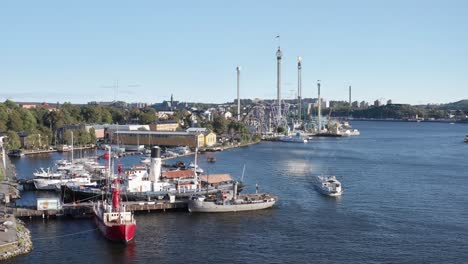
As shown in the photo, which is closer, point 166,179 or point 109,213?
point 109,213

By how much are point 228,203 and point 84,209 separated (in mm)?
3248

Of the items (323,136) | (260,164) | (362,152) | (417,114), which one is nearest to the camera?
(260,164)

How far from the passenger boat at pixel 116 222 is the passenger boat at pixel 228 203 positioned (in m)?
2.27

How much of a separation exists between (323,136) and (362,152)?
17652 mm

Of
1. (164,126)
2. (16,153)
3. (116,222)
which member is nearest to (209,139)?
(164,126)

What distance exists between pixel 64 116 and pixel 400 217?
85.3 ft

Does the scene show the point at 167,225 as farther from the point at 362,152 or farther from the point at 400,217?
the point at 362,152

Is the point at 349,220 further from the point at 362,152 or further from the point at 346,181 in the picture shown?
the point at 362,152

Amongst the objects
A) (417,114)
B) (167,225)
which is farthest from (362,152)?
(417,114)

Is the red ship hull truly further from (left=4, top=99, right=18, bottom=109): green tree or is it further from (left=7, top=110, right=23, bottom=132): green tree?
(left=4, top=99, right=18, bottom=109): green tree

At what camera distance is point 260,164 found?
924 inches

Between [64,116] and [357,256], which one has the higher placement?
[64,116]

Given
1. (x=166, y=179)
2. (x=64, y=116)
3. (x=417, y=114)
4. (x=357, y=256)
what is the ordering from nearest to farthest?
1. (x=357, y=256)
2. (x=166, y=179)
3. (x=64, y=116)
4. (x=417, y=114)

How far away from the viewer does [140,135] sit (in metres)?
31.6
